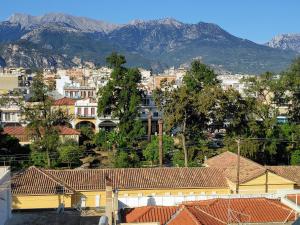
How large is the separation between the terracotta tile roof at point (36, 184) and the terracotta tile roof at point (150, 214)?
6.53 m

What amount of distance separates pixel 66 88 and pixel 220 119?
37169 millimetres

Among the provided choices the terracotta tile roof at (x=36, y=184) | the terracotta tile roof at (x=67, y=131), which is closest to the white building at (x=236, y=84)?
the terracotta tile roof at (x=67, y=131)

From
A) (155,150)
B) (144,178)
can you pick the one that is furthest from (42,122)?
(144,178)

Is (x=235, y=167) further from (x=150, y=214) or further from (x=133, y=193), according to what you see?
(x=150, y=214)

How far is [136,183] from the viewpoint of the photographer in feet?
92.1

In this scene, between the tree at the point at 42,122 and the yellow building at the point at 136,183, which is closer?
the yellow building at the point at 136,183

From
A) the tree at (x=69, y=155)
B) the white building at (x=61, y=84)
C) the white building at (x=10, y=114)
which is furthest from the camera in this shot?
the white building at (x=61, y=84)

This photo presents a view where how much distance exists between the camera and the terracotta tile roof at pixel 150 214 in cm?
1936

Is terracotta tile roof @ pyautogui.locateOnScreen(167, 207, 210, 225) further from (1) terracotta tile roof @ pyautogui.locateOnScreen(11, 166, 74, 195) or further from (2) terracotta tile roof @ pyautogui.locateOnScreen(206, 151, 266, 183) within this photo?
(2) terracotta tile roof @ pyautogui.locateOnScreen(206, 151, 266, 183)

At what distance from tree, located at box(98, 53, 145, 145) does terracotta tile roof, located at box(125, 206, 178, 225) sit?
87.0 feet

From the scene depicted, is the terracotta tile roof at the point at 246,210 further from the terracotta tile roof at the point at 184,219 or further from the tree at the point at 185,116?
the tree at the point at 185,116

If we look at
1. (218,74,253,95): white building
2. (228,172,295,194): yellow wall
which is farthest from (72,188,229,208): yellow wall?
(218,74,253,95): white building

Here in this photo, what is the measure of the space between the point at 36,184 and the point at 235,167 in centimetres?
1072

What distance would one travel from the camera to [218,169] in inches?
1184
